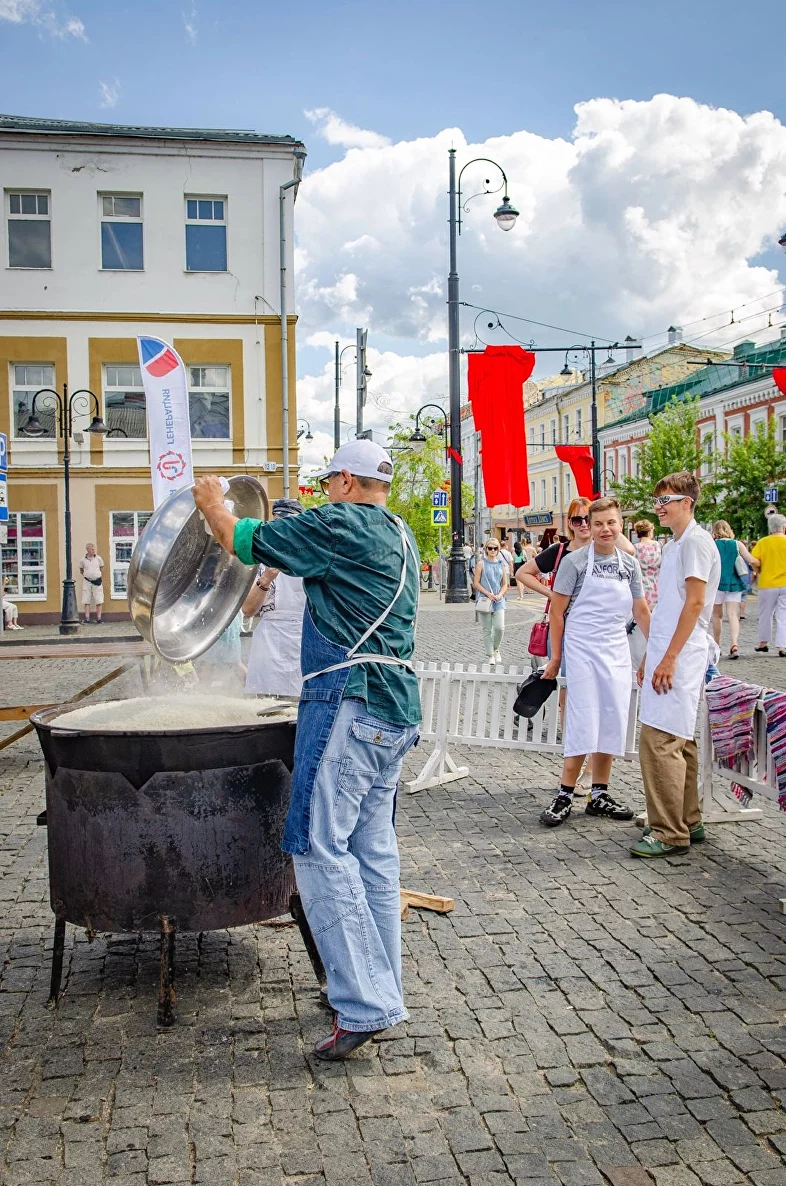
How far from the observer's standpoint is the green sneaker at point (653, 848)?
565 cm

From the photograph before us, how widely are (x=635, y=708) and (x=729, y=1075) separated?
3.92m

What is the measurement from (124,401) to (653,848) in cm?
2527

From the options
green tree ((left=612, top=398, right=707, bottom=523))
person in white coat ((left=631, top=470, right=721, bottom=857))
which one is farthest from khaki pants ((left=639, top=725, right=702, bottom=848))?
green tree ((left=612, top=398, right=707, bottom=523))

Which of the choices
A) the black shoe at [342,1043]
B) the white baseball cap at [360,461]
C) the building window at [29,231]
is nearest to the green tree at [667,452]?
the building window at [29,231]

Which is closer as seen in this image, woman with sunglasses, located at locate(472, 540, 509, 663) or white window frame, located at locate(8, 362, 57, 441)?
woman with sunglasses, located at locate(472, 540, 509, 663)

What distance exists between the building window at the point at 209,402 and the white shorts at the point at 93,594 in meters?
5.17

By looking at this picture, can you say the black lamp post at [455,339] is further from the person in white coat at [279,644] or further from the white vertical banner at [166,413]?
the person in white coat at [279,644]

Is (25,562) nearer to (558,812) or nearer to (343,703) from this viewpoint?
(558,812)

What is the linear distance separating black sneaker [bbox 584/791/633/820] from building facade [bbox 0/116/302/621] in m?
21.8

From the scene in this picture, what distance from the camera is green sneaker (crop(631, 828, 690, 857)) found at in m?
5.65

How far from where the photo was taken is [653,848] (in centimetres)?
566

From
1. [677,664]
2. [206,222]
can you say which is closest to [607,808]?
[677,664]

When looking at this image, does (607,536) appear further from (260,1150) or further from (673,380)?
(673,380)

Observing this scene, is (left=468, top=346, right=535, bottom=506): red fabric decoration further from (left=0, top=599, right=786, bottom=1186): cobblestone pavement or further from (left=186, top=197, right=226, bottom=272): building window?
(left=186, top=197, right=226, bottom=272): building window
